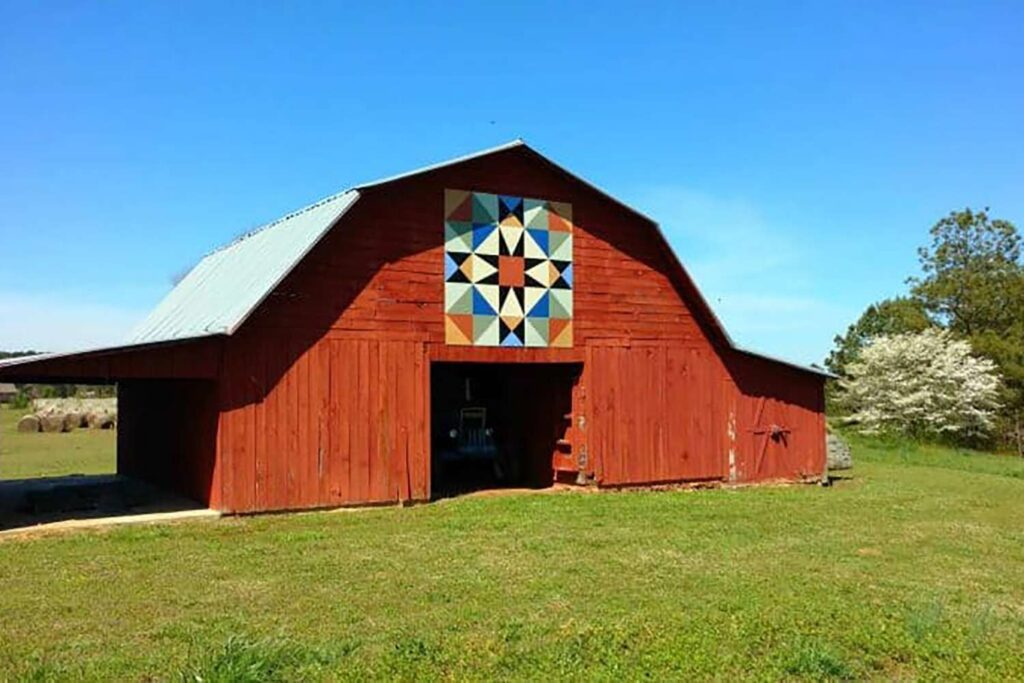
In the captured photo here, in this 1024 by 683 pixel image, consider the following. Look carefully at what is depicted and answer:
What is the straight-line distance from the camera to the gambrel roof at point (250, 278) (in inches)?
497

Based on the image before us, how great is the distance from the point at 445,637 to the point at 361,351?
303 inches

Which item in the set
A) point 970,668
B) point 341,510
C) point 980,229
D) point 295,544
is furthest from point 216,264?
point 980,229

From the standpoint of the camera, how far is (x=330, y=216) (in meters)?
13.3

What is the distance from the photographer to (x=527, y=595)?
25.3 ft

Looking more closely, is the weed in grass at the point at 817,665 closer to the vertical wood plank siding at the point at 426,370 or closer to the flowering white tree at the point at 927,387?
the vertical wood plank siding at the point at 426,370

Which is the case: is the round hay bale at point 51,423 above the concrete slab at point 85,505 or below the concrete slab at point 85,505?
above

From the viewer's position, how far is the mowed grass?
18.5ft

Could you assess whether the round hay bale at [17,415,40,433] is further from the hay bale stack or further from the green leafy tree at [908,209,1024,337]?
the green leafy tree at [908,209,1024,337]

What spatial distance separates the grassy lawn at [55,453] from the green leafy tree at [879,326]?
34.2 metres

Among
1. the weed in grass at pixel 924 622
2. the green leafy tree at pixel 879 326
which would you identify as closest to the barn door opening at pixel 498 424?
the weed in grass at pixel 924 622

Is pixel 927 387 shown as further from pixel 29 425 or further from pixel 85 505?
pixel 29 425

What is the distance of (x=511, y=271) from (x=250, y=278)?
4109mm

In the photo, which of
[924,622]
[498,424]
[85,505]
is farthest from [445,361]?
[924,622]

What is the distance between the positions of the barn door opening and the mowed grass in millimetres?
3110
